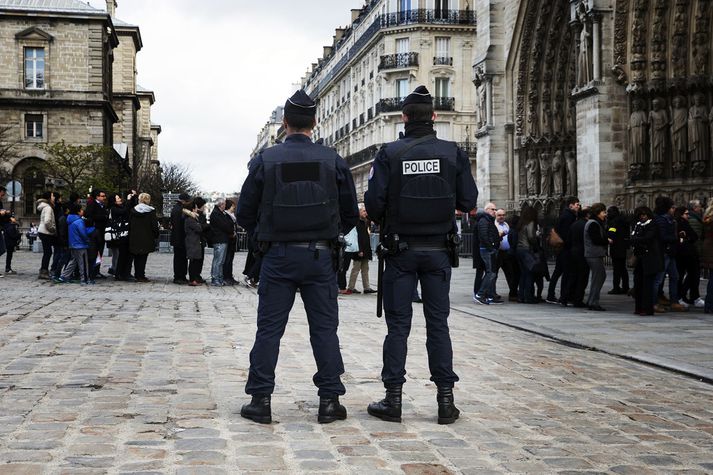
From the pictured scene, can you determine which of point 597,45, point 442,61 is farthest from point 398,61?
point 597,45

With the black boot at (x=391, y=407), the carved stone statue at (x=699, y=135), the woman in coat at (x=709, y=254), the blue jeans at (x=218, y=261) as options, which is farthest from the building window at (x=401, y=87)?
the black boot at (x=391, y=407)

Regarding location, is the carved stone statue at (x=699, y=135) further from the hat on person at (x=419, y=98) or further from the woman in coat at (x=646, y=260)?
the hat on person at (x=419, y=98)

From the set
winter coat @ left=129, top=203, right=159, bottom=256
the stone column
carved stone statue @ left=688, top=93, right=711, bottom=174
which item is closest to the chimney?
the stone column

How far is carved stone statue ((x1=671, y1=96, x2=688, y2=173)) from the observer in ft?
71.3

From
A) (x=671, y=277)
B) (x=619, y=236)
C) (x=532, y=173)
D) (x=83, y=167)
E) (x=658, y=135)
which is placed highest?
(x=83, y=167)

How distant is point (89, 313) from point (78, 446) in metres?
7.38

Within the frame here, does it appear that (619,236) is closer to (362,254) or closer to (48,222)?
(362,254)

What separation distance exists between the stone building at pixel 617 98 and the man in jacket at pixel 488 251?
7895 mm

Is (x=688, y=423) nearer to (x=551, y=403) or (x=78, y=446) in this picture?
(x=551, y=403)

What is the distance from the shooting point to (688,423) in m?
5.79

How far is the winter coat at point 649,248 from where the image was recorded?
42.4 ft

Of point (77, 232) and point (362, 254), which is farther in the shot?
point (77, 232)

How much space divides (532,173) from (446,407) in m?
25.0

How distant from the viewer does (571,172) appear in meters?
27.8
